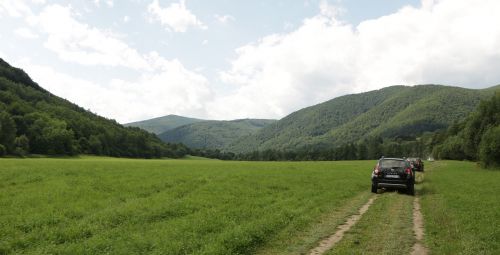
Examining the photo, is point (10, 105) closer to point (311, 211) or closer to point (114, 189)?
point (114, 189)

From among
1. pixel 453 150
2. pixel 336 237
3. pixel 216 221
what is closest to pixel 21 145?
pixel 216 221

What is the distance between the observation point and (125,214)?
50.7 feet

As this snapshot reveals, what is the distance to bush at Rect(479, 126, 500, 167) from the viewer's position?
58.9 meters

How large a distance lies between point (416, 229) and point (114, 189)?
1600cm

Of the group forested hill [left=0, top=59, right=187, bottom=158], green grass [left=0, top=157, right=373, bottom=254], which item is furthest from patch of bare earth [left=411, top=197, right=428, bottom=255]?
forested hill [left=0, top=59, right=187, bottom=158]

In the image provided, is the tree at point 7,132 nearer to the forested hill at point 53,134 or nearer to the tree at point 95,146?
the forested hill at point 53,134

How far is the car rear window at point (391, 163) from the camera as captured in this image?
28547 millimetres

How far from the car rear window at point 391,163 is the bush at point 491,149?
39.0 m

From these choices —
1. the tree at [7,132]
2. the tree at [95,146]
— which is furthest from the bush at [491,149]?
the tree at [95,146]

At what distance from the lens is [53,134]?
115688 mm

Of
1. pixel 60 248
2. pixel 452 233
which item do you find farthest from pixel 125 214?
pixel 452 233

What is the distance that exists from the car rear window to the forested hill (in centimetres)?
9261

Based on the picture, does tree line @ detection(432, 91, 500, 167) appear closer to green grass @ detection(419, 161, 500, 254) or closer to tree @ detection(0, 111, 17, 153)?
green grass @ detection(419, 161, 500, 254)

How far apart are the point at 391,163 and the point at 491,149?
131 feet
